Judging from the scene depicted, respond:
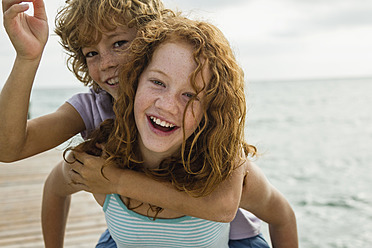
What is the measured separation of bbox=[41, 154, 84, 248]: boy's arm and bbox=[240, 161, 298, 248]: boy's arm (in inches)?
30.8

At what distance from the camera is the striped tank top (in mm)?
1898

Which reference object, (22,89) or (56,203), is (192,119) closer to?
(22,89)

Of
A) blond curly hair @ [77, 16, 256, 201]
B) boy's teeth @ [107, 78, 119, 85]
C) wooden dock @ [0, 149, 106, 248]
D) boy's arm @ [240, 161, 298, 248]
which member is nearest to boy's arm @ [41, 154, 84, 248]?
blond curly hair @ [77, 16, 256, 201]

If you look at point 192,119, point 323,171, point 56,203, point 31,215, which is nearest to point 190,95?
point 192,119

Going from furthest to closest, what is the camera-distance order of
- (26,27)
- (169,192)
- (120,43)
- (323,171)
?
1. (323,171)
2. (120,43)
3. (169,192)
4. (26,27)

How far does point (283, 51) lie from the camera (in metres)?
39.0

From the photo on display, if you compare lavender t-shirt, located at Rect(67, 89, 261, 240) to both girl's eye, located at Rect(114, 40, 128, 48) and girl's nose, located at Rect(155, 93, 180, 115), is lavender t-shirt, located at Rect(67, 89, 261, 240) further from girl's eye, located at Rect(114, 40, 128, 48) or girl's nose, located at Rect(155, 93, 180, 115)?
girl's nose, located at Rect(155, 93, 180, 115)

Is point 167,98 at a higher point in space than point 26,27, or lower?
lower

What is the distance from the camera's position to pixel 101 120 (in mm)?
2154

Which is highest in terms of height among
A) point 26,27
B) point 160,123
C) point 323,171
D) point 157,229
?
point 26,27

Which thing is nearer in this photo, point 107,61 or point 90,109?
point 107,61

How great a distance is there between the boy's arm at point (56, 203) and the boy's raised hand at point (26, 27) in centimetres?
58

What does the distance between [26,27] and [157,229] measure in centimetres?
97

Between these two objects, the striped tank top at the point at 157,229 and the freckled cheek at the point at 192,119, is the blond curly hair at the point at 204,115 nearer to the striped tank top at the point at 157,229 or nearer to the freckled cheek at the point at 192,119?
the freckled cheek at the point at 192,119
